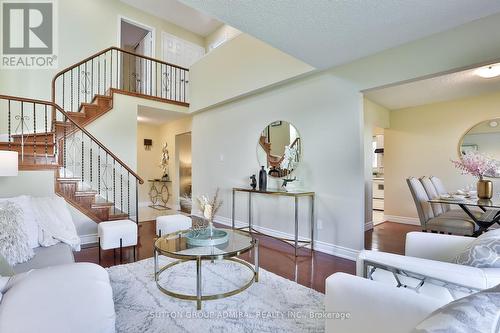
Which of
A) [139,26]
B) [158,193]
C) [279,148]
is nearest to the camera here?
[279,148]

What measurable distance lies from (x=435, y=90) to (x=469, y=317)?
4.72m

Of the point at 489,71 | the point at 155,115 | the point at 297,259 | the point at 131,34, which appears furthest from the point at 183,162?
the point at 489,71

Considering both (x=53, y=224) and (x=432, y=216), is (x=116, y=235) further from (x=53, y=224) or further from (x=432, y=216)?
(x=432, y=216)

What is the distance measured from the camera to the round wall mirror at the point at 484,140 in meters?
4.36

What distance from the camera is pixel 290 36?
250cm

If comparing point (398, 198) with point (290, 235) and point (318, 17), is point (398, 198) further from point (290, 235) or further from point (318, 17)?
point (318, 17)

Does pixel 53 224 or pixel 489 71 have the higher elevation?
pixel 489 71

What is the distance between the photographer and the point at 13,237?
1969mm

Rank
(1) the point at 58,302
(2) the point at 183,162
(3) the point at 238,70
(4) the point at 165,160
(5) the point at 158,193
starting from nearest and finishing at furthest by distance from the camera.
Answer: (1) the point at 58,302 < (3) the point at 238,70 < (2) the point at 183,162 < (4) the point at 165,160 < (5) the point at 158,193

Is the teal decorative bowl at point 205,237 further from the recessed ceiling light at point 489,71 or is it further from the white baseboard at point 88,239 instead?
the recessed ceiling light at point 489,71

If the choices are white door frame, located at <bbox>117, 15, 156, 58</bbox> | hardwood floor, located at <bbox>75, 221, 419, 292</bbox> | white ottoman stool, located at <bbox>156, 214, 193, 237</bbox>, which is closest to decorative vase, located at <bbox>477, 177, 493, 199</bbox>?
hardwood floor, located at <bbox>75, 221, 419, 292</bbox>

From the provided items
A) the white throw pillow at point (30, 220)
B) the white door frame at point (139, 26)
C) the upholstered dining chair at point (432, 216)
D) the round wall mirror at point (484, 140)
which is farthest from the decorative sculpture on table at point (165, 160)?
the round wall mirror at point (484, 140)

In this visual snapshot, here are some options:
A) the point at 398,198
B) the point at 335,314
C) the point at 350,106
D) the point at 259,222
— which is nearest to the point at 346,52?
the point at 350,106

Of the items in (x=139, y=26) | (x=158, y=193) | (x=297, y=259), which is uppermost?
(x=139, y=26)
